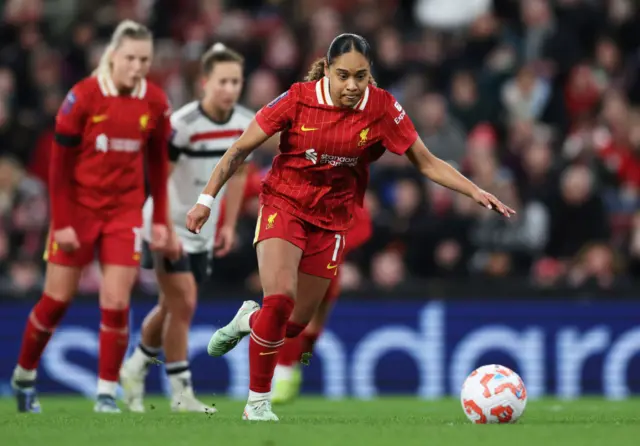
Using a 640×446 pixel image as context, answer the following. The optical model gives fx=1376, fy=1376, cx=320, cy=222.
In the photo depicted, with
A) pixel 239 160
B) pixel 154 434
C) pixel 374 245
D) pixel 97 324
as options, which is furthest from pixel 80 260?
A: pixel 374 245

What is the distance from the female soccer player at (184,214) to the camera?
10039 millimetres

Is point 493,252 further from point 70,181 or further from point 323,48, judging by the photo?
point 70,181

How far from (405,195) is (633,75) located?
425 cm

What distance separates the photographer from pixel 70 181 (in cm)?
945

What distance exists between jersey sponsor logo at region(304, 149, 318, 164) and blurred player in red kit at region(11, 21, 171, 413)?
1.74m

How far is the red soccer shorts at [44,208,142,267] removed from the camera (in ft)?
31.0

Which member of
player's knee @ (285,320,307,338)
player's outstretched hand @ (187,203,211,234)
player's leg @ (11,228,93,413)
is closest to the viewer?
player's outstretched hand @ (187,203,211,234)

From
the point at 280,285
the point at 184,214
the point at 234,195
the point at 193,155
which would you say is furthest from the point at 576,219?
the point at 280,285

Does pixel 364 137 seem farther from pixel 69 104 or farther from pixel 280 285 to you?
pixel 69 104

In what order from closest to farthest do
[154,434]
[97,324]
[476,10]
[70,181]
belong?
[154,434] < [70,181] < [97,324] < [476,10]

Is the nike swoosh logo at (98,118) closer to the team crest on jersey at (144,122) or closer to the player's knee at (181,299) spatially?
the team crest on jersey at (144,122)

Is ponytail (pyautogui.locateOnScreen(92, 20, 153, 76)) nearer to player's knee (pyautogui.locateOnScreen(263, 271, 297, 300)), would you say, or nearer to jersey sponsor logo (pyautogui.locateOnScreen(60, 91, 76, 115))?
jersey sponsor logo (pyautogui.locateOnScreen(60, 91, 76, 115))

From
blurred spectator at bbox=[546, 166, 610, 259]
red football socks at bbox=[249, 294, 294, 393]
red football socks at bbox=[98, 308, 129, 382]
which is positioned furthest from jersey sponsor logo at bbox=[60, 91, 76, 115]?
blurred spectator at bbox=[546, 166, 610, 259]

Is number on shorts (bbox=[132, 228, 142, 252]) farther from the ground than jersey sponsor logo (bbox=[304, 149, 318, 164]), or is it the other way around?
jersey sponsor logo (bbox=[304, 149, 318, 164])
